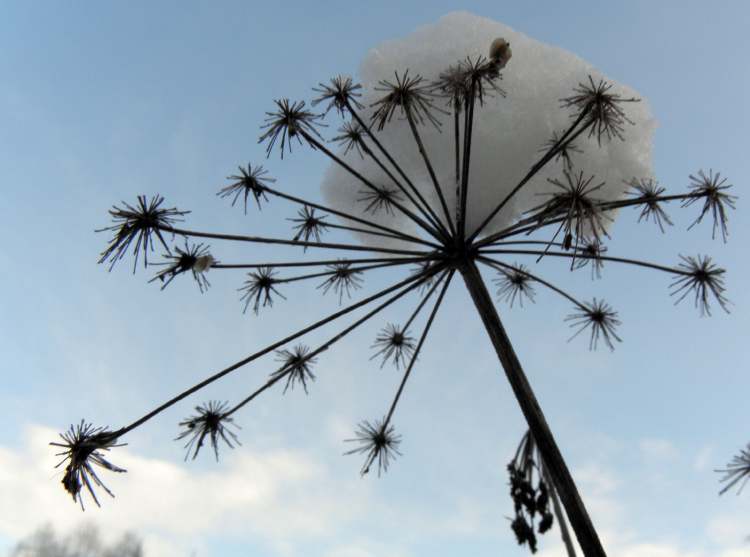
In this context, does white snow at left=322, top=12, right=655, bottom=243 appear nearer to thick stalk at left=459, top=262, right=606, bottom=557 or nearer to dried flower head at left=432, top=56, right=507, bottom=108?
dried flower head at left=432, top=56, right=507, bottom=108

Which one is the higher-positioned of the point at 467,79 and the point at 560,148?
the point at 467,79

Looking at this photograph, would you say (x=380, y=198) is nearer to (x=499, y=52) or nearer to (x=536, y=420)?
(x=499, y=52)

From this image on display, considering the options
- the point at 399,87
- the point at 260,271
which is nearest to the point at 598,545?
the point at 399,87

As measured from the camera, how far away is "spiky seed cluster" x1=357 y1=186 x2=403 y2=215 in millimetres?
6234

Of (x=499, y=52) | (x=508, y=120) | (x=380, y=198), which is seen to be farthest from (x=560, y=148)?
A: (x=380, y=198)

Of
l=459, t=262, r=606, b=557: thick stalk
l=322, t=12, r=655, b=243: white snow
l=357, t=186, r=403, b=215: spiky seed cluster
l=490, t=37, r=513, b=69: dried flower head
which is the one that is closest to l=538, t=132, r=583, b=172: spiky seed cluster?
l=322, t=12, r=655, b=243: white snow

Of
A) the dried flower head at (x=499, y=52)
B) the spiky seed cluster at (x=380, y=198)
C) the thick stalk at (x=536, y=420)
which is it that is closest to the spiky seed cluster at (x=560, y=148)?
the dried flower head at (x=499, y=52)

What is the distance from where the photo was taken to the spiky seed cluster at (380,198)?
623cm

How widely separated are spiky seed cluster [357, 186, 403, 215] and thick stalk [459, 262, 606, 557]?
1873 millimetres

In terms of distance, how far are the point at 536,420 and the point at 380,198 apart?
3.34 meters

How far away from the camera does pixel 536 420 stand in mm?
3795

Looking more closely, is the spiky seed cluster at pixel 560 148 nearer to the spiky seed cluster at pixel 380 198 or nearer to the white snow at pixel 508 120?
the white snow at pixel 508 120

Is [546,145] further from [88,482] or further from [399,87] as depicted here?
[88,482]

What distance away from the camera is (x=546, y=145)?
502 centimetres
